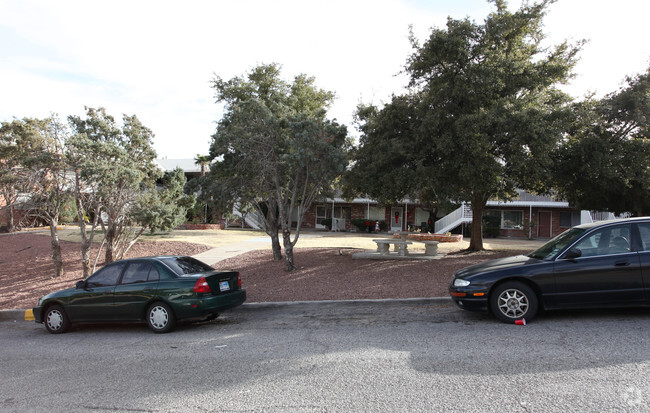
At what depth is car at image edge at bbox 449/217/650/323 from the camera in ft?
19.6

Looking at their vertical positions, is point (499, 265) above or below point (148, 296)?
above

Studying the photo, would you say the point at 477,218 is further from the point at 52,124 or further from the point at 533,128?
the point at 52,124

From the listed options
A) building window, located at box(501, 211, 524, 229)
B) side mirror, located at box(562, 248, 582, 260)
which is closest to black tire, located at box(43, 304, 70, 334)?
side mirror, located at box(562, 248, 582, 260)

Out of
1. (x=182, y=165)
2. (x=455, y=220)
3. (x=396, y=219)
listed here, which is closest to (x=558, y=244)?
(x=455, y=220)

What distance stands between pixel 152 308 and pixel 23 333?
3.03 m

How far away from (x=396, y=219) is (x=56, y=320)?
2670 cm

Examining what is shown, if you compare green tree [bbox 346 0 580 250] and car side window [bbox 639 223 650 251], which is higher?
green tree [bbox 346 0 580 250]

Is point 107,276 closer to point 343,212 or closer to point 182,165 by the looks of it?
point 343,212

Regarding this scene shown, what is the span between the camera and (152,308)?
7242 mm

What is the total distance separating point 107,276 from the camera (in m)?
7.82

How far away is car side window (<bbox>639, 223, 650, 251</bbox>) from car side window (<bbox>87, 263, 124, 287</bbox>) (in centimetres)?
832

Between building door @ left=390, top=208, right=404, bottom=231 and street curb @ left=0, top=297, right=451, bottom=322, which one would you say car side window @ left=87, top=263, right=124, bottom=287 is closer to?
street curb @ left=0, top=297, right=451, bottom=322

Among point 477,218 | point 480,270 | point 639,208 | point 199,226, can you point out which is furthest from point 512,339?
point 199,226

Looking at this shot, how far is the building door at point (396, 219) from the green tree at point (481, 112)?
19.5m
